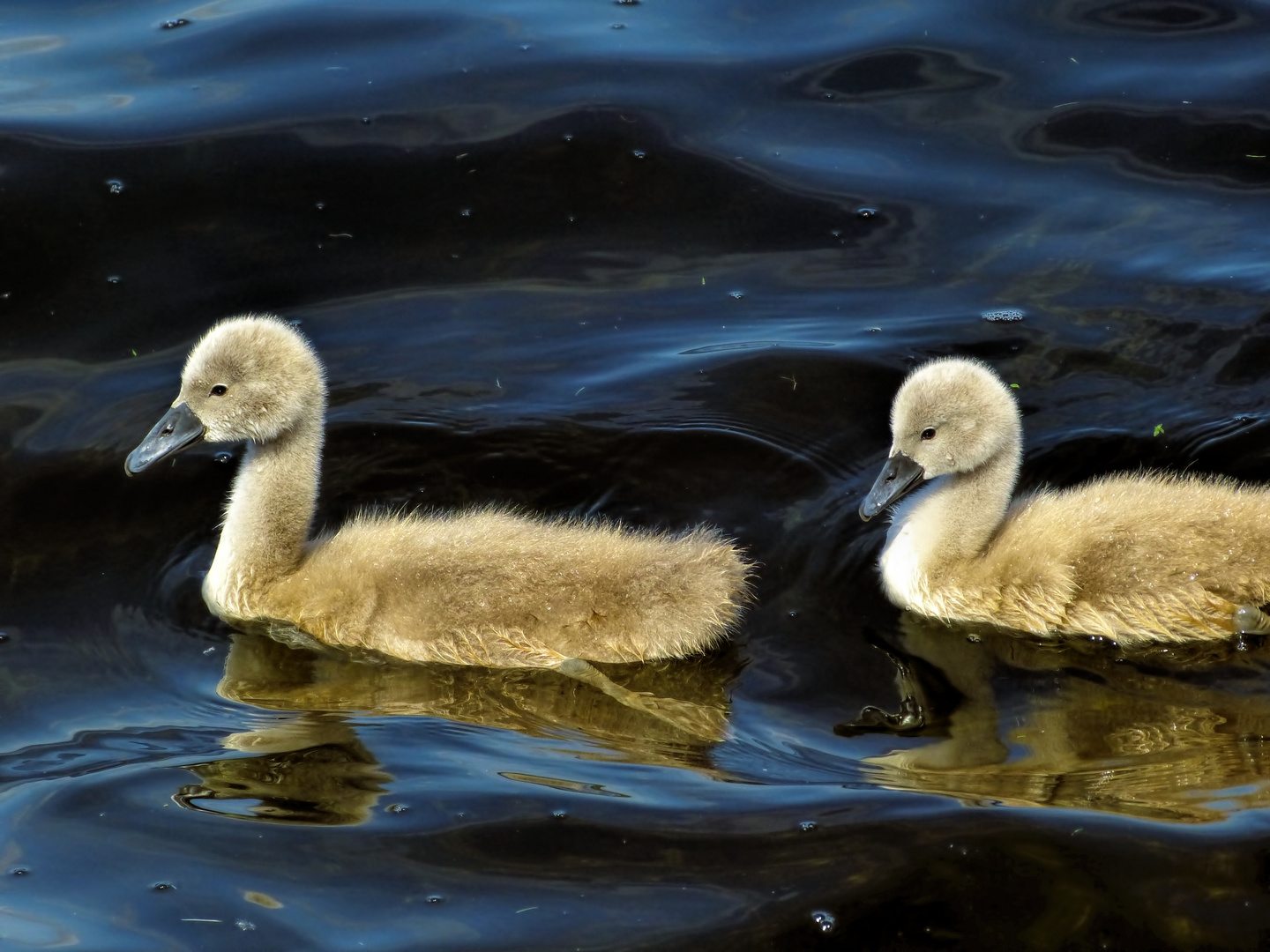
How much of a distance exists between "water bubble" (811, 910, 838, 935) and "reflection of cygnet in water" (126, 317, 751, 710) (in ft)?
4.91

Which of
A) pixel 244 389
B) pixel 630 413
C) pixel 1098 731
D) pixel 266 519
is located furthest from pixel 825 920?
pixel 630 413

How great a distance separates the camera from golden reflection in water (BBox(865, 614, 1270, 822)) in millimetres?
5027

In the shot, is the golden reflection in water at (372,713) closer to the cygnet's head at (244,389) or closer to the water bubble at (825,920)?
the cygnet's head at (244,389)

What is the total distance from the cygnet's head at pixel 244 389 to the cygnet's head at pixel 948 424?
2196 mm

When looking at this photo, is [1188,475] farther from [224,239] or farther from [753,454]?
[224,239]

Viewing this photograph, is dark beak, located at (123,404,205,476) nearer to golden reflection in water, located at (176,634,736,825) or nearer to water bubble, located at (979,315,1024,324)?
golden reflection in water, located at (176,634,736,825)

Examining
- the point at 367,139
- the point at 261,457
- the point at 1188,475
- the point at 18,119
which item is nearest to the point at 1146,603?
the point at 1188,475

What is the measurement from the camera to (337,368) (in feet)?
24.7

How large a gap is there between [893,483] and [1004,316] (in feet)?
5.13

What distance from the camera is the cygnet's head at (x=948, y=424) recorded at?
6.40m

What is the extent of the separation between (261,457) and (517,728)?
5.27 feet

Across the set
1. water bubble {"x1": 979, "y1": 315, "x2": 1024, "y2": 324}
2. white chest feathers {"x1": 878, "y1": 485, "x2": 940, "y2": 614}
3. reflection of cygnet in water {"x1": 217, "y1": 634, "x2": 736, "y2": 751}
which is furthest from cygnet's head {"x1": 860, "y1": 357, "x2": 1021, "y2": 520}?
water bubble {"x1": 979, "y1": 315, "x2": 1024, "y2": 324}

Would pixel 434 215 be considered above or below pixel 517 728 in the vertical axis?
above

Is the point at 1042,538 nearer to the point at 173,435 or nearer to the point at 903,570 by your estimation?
the point at 903,570
